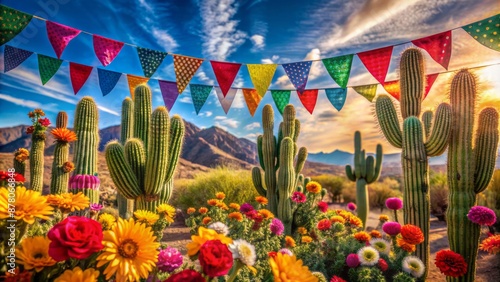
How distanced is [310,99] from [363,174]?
77.5 inches

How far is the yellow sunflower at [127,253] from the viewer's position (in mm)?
721

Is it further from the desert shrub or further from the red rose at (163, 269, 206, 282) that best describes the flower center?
the desert shrub

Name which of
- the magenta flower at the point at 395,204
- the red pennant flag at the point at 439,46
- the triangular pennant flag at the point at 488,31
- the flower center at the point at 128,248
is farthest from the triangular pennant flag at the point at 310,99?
the flower center at the point at 128,248

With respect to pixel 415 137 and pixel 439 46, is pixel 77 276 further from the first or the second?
pixel 439 46

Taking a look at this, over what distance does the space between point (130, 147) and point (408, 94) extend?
3.07m

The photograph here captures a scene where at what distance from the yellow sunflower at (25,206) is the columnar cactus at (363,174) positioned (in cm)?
532

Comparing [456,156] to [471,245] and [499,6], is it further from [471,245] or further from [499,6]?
[499,6]

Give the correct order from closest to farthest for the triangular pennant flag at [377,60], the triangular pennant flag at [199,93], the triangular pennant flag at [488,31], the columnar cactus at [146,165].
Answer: the columnar cactus at [146,165] < the triangular pennant flag at [488,31] < the triangular pennant flag at [377,60] < the triangular pennant flag at [199,93]

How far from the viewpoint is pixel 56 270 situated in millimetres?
795

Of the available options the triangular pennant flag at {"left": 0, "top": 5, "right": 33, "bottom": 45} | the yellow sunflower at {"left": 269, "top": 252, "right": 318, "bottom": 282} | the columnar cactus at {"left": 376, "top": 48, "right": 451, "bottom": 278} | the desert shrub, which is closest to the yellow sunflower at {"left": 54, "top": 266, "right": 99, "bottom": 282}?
the yellow sunflower at {"left": 269, "top": 252, "right": 318, "bottom": 282}

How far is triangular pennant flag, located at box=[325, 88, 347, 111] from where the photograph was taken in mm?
5677

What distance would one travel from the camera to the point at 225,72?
4809 millimetres

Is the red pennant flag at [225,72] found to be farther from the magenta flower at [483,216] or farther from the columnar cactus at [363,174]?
the magenta flower at [483,216]

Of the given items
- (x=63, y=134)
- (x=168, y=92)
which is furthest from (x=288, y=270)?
(x=168, y=92)
